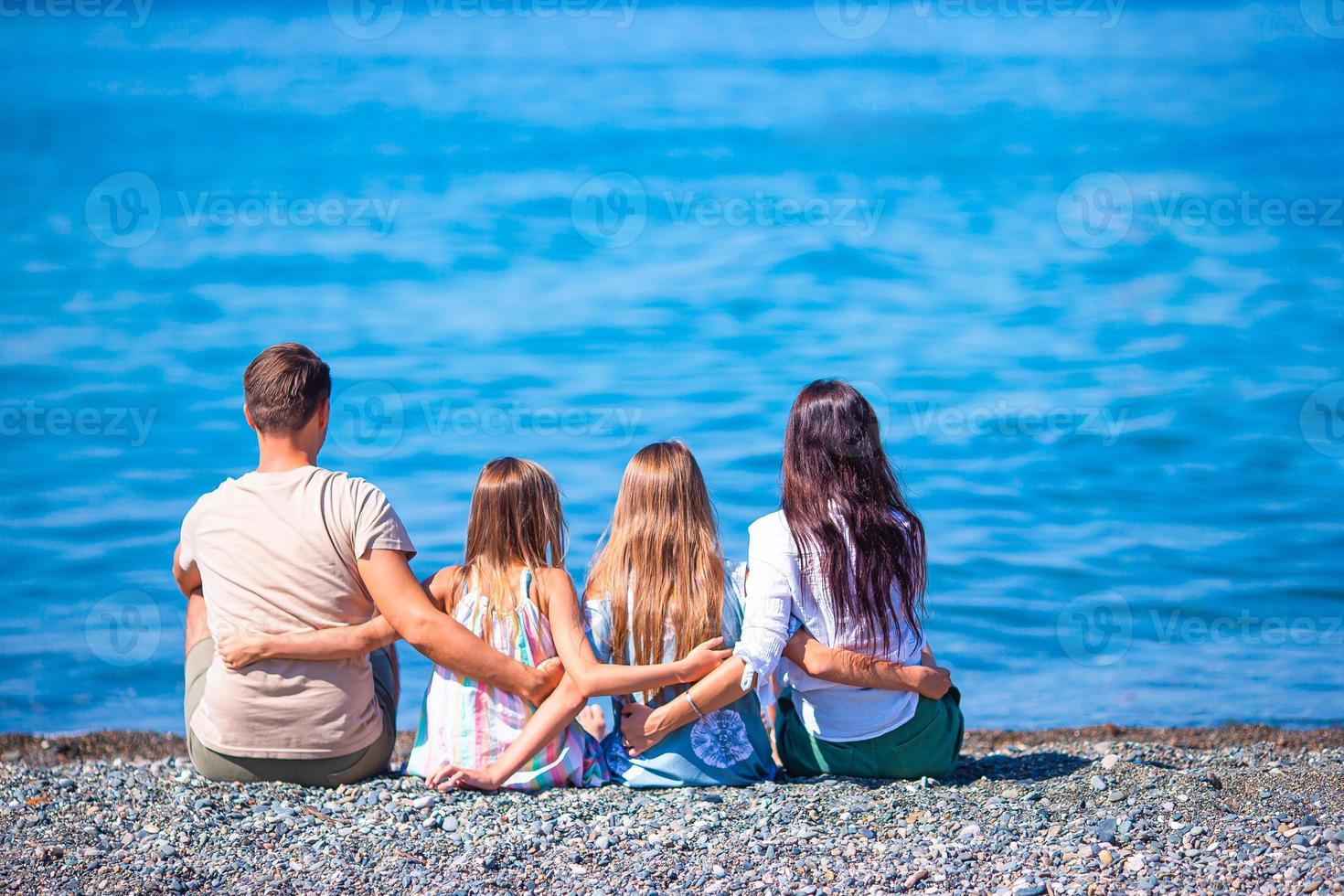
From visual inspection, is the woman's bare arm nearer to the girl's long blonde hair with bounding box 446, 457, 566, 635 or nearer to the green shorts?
the girl's long blonde hair with bounding box 446, 457, 566, 635

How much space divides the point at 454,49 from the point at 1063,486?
36.3 feet

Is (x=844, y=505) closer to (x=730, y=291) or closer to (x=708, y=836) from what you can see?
(x=708, y=836)

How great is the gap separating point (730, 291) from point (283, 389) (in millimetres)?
11113

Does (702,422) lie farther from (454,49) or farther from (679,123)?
(454,49)

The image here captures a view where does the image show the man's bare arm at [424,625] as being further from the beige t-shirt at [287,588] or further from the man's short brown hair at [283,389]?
the man's short brown hair at [283,389]

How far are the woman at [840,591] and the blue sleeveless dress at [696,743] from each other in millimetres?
60

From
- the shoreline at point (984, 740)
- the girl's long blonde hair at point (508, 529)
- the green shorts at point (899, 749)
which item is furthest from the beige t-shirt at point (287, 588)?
the shoreline at point (984, 740)

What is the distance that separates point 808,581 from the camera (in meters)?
3.33

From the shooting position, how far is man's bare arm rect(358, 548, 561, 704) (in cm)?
320

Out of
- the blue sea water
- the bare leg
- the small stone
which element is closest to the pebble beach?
the small stone

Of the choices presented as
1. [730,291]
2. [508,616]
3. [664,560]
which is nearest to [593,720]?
[508,616]

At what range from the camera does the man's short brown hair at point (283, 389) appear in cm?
320

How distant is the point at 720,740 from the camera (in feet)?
11.3

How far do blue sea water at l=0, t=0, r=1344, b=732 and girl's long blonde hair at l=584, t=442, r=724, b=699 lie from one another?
3221 millimetres
